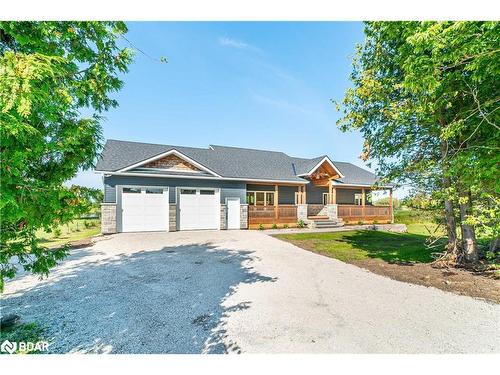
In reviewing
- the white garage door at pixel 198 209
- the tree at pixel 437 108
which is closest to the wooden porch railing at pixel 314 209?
the white garage door at pixel 198 209

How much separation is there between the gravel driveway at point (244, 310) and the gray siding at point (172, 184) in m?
5.91

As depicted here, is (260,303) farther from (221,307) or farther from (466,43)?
(466,43)

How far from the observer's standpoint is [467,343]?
2.89 meters

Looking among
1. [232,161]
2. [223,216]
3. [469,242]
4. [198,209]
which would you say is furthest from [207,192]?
[469,242]

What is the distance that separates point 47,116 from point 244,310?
363 centimetres

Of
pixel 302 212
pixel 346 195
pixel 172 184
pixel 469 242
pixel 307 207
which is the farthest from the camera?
pixel 346 195

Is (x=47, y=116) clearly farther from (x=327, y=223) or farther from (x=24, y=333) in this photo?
(x=327, y=223)

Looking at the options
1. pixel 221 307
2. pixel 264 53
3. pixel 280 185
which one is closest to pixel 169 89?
pixel 264 53

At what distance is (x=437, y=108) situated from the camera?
546 cm

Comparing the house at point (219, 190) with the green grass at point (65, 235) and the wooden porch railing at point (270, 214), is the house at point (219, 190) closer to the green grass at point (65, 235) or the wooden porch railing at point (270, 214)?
the wooden porch railing at point (270, 214)

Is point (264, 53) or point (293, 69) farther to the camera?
point (293, 69)

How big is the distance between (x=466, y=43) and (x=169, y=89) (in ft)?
20.1

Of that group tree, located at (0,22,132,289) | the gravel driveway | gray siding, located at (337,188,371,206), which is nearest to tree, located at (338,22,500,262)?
the gravel driveway

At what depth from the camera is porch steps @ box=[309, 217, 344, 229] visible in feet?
51.2
